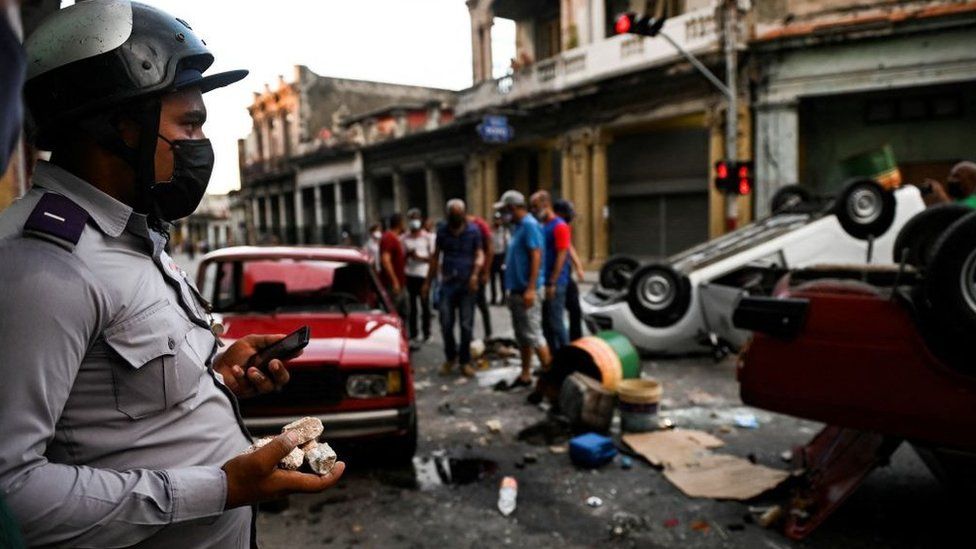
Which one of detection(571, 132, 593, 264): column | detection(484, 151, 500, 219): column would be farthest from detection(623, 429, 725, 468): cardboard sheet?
detection(484, 151, 500, 219): column

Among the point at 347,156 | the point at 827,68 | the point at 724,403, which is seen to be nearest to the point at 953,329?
the point at 724,403

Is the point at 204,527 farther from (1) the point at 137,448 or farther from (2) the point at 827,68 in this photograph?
(2) the point at 827,68

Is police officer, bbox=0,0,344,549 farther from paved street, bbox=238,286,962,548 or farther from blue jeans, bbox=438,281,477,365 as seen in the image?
blue jeans, bbox=438,281,477,365

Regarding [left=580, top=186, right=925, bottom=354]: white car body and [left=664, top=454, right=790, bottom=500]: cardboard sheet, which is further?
[left=580, top=186, right=925, bottom=354]: white car body

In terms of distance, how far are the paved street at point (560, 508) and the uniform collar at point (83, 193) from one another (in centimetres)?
285

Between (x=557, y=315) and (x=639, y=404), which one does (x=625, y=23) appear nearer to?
(x=557, y=315)

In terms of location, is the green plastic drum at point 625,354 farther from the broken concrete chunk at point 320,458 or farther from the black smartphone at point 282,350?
the broken concrete chunk at point 320,458

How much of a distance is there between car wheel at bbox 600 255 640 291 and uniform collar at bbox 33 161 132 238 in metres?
8.93

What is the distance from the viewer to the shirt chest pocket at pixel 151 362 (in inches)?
47.9

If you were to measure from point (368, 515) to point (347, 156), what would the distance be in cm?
3232

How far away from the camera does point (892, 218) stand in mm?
7316

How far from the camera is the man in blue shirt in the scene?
676cm

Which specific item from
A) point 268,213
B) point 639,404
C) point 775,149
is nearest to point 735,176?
point 775,149

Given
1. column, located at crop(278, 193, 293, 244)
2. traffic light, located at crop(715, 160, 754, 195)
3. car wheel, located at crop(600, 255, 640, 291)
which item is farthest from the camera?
column, located at crop(278, 193, 293, 244)
